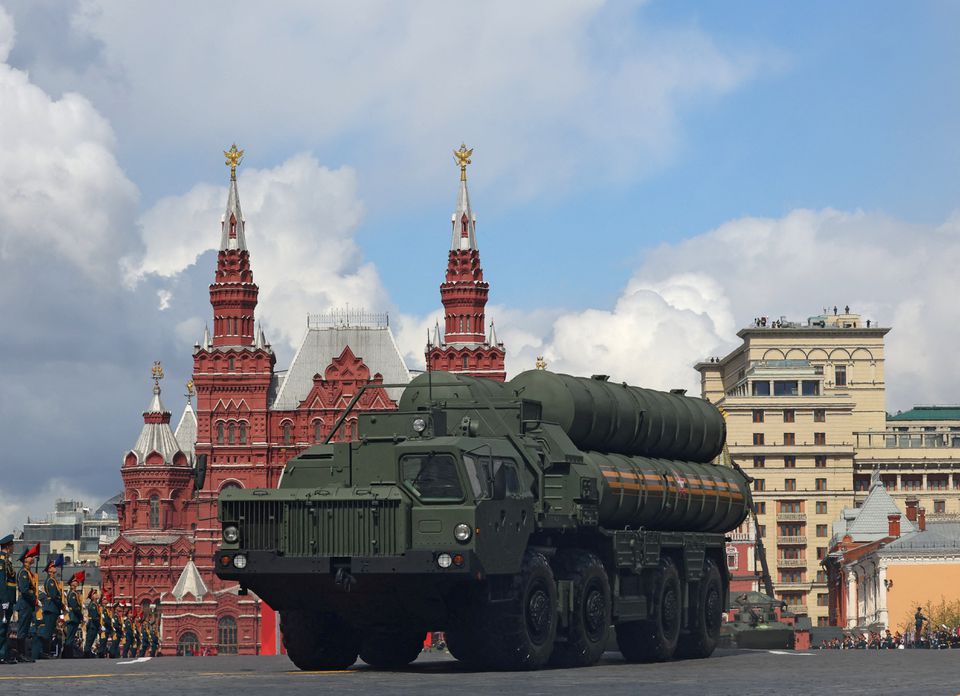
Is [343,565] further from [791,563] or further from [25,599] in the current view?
[791,563]

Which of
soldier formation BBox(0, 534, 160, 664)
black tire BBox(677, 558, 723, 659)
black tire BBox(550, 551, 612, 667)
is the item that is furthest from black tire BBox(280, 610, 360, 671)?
black tire BBox(677, 558, 723, 659)

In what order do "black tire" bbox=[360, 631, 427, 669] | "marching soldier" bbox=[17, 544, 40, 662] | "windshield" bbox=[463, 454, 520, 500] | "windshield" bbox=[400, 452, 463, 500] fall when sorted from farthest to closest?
1. "marching soldier" bbox=[17, 544, 40, 662]
2. "black tire" bbox=[360, 631, 427, 669]
3. "windshield" bbox=[463, 454, 520, 500]
4. "windshield" bbox=[400, 452, 463, 500]

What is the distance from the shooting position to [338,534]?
26.4m

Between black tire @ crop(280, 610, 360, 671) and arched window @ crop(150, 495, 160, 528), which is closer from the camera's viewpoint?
black tire @ crop(280, 610, 360, 671)

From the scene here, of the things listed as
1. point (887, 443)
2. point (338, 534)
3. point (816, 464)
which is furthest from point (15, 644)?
point (887, 443)

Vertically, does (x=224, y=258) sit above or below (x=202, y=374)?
above

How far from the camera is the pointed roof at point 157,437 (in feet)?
474

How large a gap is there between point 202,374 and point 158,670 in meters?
110

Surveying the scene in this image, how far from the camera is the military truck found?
26.2m

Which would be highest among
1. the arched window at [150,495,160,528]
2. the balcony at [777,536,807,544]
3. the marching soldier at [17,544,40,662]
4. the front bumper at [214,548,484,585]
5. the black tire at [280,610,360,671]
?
the arched window at [150,495,160,528]

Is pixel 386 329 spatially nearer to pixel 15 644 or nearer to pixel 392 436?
pixel 15 644

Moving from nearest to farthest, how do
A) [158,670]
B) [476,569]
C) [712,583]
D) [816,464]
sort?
[476,569]
[158,670]
[712,583]
[816,464]

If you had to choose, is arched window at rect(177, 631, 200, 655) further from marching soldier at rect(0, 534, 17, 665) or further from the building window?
marching soldier at rect(0, 534, 17, 665)

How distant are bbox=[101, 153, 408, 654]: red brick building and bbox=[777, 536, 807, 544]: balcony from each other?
36.3m
